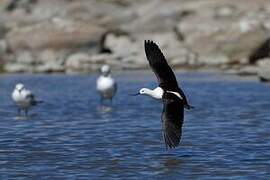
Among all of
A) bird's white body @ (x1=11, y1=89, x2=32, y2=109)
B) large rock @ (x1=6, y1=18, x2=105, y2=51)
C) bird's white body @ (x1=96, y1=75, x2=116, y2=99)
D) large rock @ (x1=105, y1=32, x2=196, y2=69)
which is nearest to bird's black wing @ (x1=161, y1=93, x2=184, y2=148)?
bird's white body @ (x1=11, y1=89, x2=32, y2=109)

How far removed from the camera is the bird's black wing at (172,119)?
11.6 m

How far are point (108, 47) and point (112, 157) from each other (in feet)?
80.1

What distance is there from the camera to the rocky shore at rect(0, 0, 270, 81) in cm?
3269

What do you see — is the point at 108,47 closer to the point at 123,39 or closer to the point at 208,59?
the point at 123,39

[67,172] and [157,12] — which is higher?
[157,12]

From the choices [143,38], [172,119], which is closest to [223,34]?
[143,38]

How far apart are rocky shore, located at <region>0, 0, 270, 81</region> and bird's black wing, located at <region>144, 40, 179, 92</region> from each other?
54.0 feet

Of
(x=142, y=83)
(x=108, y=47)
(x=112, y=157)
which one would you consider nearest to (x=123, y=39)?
(x=108, y=47)

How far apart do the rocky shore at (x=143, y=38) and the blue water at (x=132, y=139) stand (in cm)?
883

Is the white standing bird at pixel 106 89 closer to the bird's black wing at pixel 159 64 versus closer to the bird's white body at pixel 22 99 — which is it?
the bird's white body at pixel 22 99

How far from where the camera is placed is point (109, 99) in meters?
20.6

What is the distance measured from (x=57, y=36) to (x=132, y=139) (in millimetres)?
22964

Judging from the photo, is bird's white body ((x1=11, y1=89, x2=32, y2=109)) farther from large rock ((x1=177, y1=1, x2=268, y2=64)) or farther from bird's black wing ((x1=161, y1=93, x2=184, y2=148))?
large rock ((x1=177, y1=1, x2=268, y2=64))

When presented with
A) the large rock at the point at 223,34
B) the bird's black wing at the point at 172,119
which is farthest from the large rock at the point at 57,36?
the bird's black wing at the point at 172,119
